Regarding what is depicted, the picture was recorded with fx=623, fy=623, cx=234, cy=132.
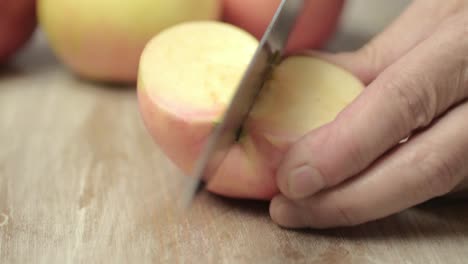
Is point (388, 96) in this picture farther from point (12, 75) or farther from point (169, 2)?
point (12, 75)

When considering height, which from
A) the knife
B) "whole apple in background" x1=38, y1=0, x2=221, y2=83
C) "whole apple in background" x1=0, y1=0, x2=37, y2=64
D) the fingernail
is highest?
the knife

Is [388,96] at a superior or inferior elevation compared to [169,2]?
superior

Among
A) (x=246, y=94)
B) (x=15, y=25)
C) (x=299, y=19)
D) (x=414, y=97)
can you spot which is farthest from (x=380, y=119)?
(x=15, y=25)

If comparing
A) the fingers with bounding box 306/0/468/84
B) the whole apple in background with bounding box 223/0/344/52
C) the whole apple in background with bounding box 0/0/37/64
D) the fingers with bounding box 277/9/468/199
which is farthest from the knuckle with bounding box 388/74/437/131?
the whole apple in background with bounding box 0/0/37/64

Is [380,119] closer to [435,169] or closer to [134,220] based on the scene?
[435,169]

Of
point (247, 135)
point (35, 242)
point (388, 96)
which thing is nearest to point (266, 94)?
point (247, 135)

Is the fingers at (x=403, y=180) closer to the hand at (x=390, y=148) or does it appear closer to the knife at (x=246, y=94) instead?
the hand at (x=390, y=148)

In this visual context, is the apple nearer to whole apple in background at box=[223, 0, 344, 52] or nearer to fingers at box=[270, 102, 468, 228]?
fingers at box=[270, 102, 468, 228]

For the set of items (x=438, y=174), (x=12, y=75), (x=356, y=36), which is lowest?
(x=12, y=75)
